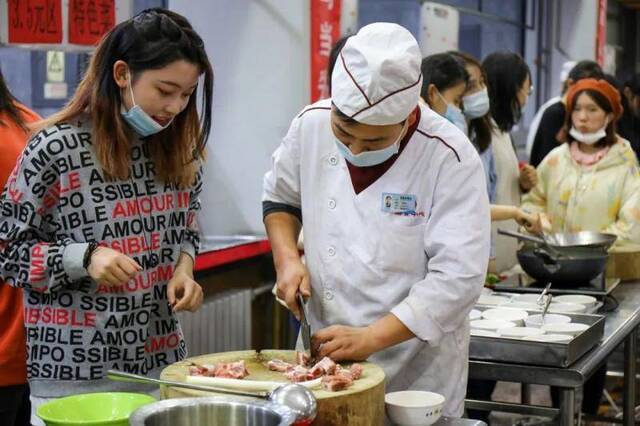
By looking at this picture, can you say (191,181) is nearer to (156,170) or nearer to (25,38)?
(156,170)

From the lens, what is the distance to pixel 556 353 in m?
2.27

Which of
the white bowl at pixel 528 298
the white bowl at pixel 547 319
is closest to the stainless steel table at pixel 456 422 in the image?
the white bowl at pixel 547 319

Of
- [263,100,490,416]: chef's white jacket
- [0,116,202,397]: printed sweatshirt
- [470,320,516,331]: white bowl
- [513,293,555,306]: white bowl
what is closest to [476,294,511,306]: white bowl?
[513,293,555,306]: white bowl

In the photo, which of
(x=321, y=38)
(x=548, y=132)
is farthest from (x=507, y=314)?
(x=548, y=132)

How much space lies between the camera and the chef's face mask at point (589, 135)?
3.81 m

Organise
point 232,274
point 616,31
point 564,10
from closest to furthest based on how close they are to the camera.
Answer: point 232,274 → point 564,10 → point 616,31

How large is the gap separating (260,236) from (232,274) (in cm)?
27

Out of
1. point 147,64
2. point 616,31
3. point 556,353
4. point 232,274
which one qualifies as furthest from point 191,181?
point 616,31

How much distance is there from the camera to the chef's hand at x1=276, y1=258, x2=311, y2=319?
1829mm

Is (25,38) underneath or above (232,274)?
above

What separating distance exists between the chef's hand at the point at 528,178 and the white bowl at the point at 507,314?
4.33 ft

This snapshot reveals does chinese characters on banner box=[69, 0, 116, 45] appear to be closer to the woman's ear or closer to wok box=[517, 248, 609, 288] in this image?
the woman's ear

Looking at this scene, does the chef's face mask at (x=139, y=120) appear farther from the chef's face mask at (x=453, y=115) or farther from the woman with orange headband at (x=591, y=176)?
the woman with orange headband at (x=591, y=176)

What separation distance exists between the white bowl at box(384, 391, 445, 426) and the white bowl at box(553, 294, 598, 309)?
1295 mm
